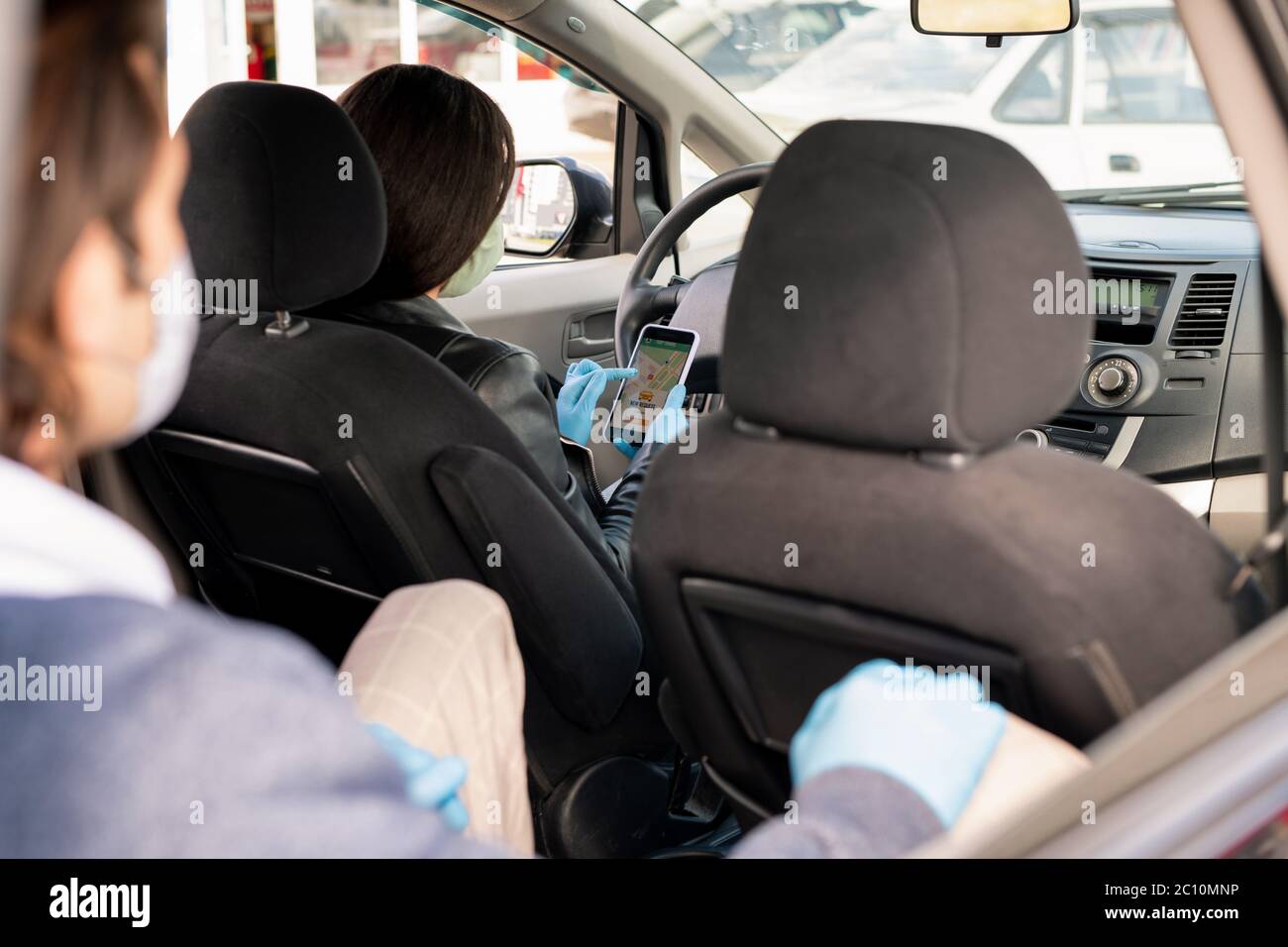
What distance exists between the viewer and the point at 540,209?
3781 mm

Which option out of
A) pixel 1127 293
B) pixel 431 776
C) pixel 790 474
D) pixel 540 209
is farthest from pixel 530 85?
pixel 431 776

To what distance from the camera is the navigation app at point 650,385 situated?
2.83m

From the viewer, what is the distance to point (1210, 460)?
9.38 ft

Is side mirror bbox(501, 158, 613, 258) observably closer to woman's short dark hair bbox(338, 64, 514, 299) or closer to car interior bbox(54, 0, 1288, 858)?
car interior bbox(54, 0, 1288, 858)

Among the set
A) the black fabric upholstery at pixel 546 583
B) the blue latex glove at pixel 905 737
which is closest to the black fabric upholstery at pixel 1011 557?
the blue latex glove at pixel 905 737

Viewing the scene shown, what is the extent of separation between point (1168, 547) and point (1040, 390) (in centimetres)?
21

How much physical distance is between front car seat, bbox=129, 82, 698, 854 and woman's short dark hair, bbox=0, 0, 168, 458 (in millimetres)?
972

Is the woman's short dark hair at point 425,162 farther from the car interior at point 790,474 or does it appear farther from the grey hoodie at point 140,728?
the grey hoodie at point 140,728

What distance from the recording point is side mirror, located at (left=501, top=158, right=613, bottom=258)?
145 inches

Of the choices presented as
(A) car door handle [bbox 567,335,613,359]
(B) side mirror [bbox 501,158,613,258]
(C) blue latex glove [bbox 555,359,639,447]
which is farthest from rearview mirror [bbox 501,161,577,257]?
(C) blue latex glove [bbox 555,359,639,447]

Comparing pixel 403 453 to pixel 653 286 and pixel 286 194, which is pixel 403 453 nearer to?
pixel 286 194

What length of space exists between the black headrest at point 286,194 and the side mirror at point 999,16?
3.45ft
